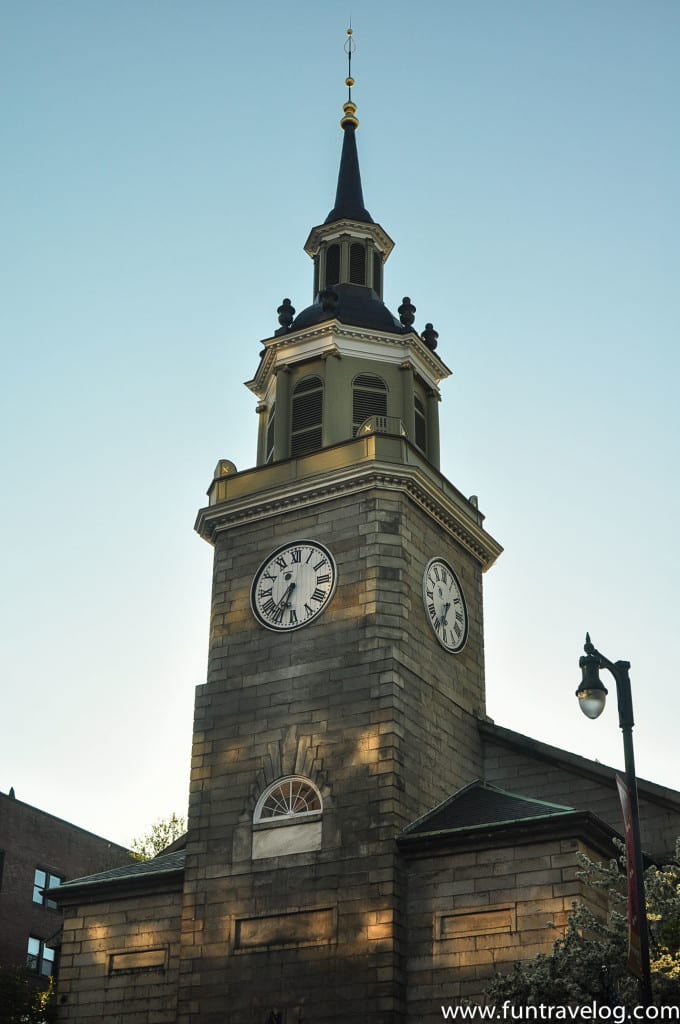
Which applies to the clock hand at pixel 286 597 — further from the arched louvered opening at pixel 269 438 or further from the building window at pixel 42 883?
the building window at pixel 42 883

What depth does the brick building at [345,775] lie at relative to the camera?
94.7ft

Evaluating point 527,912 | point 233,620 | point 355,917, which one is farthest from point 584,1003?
point 233,620

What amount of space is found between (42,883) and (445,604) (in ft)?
92.6

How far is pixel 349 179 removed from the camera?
45594 mm

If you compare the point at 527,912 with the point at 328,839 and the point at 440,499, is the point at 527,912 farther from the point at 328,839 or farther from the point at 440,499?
the point at 440,499

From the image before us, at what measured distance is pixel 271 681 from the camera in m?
33.8

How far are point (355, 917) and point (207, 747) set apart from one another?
6648 mm

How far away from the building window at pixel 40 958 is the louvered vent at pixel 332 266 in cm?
3011

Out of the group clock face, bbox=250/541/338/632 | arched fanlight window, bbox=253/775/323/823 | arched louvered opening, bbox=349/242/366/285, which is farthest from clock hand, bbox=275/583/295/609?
arched louvered opening, bbox=349/242/366/285

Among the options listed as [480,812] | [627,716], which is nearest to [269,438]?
[480,812]

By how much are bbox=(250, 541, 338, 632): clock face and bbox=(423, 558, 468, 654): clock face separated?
280 centimetres

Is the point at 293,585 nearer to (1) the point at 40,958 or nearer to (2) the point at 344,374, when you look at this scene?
(2) the point at 344,374

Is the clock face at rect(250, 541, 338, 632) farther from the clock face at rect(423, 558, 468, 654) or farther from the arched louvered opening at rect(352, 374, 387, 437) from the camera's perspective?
the arched louvered opening at rect(352, 374, 387, 437)

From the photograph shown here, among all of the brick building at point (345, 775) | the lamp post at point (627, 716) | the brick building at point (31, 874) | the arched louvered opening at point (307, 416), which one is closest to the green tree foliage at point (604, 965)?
the brick building at point (345, 775)
